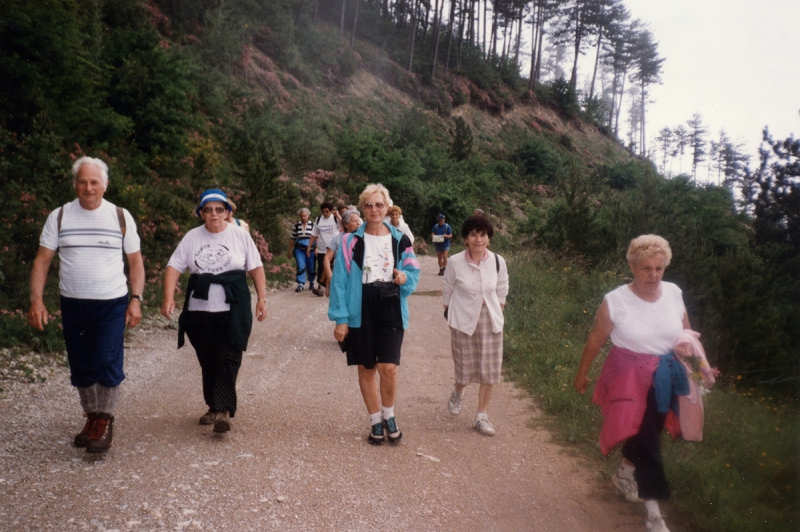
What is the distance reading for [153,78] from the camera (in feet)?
54.7

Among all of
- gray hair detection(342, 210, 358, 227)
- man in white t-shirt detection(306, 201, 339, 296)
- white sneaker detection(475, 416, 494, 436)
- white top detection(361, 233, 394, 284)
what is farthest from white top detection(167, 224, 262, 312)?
man in white t-shirt detection(306, 201, 339, 296)

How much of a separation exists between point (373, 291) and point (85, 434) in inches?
90.5

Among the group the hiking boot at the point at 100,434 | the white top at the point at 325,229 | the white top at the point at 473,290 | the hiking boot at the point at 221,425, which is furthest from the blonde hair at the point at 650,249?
the white top at the point at 325,229

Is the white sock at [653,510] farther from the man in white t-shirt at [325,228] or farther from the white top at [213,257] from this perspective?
the man in white t-shirt at [325,228]

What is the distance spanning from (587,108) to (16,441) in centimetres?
6370

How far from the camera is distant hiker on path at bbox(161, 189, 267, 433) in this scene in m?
4.77

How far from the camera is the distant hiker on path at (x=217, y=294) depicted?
4770 millimetres

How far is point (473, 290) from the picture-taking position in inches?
216

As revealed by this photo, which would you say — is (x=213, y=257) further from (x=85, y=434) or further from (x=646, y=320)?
(x=646, y=320)

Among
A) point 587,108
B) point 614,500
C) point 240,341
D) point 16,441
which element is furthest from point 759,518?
point 587,108

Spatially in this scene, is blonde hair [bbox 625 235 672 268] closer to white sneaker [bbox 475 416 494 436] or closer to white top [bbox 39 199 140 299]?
white sneaker [bbox 475 416 494 436]

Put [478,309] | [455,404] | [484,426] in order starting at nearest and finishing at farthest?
1. [478,309]
2. [484,426]
3. [455,404]

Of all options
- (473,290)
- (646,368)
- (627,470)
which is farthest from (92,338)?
(627,470)

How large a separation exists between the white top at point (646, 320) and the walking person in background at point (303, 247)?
965 cm
